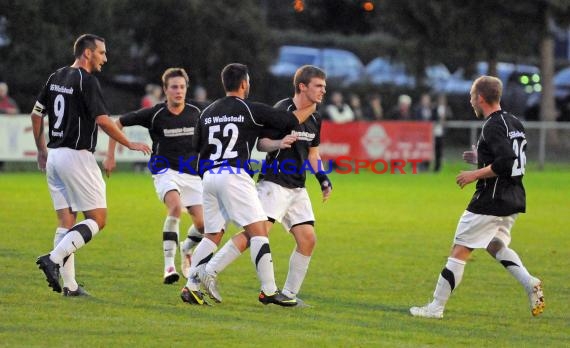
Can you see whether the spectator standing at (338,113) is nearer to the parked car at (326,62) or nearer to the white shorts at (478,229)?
the parked car at (326,62)

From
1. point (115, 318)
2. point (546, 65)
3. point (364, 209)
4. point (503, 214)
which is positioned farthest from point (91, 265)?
point (546, 65)

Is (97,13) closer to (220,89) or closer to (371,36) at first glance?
(220,89)

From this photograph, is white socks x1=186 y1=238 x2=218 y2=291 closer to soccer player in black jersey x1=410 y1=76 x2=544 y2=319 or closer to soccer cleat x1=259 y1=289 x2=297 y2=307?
soccer cleat x1=259 y1=289 x2=297 y2=307

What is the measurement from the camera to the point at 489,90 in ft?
32.9

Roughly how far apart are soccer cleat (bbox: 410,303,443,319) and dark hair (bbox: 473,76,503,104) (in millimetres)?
1673

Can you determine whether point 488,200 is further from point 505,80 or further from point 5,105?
point 505,80

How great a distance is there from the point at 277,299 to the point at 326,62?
3461cm

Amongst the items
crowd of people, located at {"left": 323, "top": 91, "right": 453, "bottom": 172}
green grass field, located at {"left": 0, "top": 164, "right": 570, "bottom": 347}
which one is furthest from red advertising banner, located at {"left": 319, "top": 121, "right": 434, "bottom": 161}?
green grass field, located at {"left": 0, "top": 164, "right": 570, "bottom": 347}

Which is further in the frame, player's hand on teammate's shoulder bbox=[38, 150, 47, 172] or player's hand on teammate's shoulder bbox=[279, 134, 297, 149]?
player's hand on teammate's shoulder bbox=[38, 150, 47, 172]

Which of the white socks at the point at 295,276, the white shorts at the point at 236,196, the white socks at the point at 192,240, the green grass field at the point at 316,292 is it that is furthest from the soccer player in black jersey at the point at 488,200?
the white socks at the point at 192,240

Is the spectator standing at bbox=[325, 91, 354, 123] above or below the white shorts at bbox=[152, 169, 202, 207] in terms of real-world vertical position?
above

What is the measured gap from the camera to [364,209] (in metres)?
20.7

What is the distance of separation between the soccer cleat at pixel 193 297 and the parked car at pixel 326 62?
1276 inches

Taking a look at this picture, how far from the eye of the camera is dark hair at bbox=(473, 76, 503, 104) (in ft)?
32.8
